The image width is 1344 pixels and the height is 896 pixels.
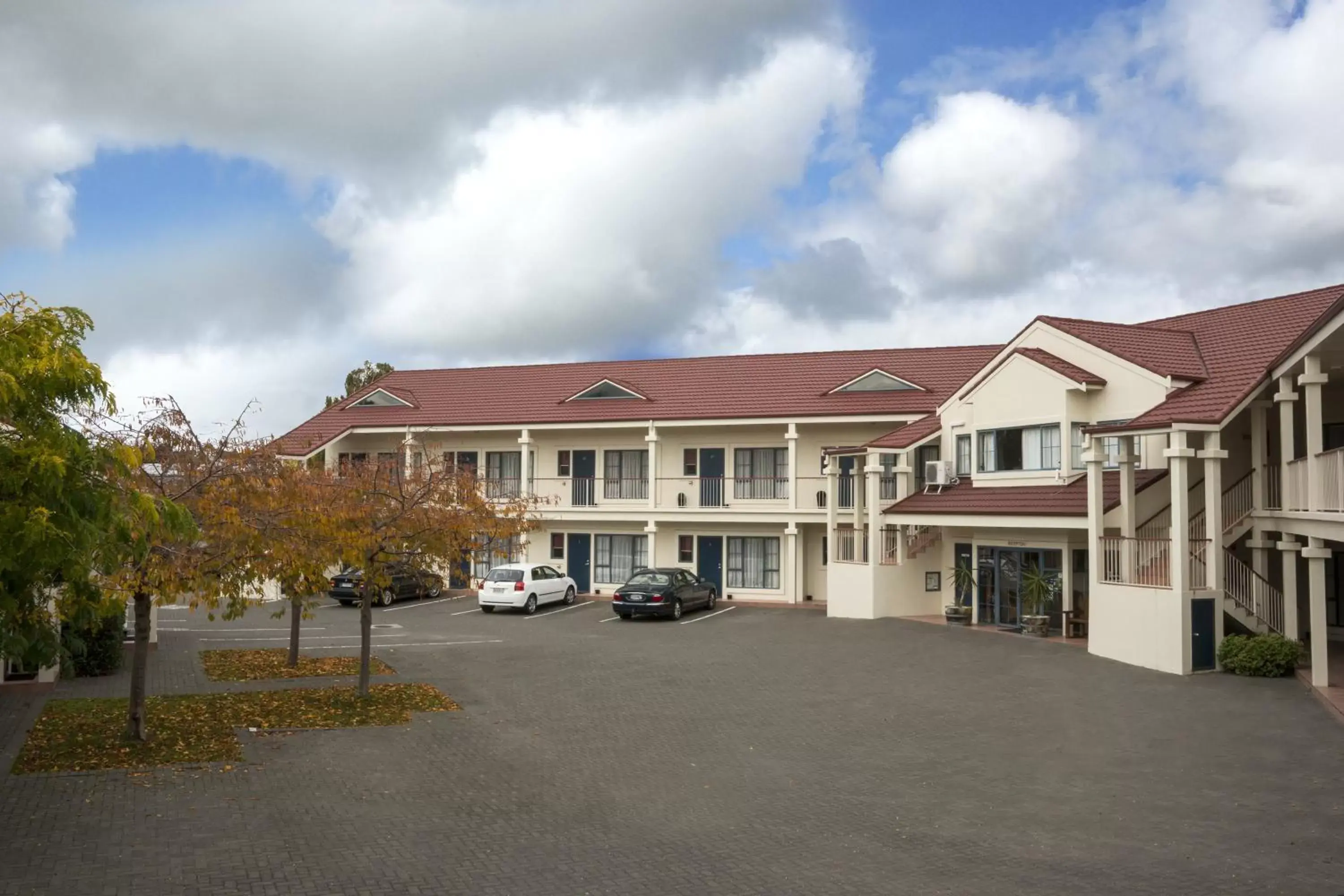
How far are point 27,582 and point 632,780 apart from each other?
638cm

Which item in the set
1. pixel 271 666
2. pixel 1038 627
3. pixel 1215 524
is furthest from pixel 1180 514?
pixel 271 666

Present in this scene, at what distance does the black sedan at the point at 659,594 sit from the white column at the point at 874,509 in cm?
521

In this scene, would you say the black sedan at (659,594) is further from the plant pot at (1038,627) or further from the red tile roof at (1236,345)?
the red tile roof at (1236,345)

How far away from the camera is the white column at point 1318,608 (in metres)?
16.8

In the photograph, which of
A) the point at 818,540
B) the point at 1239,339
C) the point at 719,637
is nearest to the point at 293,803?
the point at 719,637

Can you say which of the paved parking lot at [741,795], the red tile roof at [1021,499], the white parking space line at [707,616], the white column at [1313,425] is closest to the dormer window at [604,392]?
the white parking space line at [707,616]

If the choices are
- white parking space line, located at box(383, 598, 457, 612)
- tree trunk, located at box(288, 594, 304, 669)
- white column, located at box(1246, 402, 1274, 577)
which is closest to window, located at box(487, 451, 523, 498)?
white parking space line, located at box(383, 598, 457, 612)

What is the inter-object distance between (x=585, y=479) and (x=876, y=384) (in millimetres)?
10158

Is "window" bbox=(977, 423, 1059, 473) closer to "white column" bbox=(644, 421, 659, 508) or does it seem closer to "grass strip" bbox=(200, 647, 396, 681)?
"white column" bbox=(644, 421, 659, 508)

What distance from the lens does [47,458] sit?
291 inches

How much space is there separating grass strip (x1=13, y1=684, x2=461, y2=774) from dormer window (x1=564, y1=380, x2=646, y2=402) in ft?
61.8

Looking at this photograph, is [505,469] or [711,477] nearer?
[711,477]

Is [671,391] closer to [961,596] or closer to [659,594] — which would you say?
[659,594]

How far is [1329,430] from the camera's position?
882 inches
